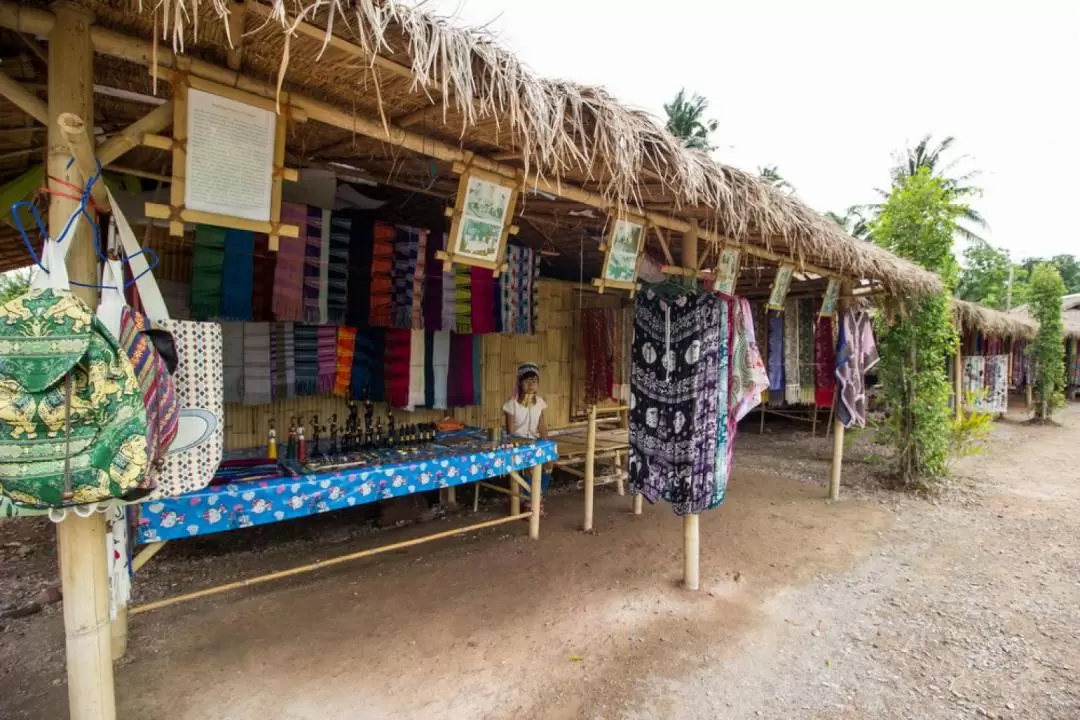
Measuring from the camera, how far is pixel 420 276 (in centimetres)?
417

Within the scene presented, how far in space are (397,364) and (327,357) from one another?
0.58 metres

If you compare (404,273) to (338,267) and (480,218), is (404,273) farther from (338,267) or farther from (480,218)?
(480,218)

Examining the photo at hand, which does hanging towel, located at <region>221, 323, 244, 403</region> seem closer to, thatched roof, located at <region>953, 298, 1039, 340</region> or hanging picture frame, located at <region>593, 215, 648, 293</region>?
hanging picture frame, located at <region>593, 215, 648, 293</region>

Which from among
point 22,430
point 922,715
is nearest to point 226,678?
point 22,430

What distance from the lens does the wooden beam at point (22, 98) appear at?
66.2 inches

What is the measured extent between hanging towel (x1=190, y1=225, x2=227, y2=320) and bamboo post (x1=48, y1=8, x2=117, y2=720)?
1543 millimetres

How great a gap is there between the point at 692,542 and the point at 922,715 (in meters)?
1.39

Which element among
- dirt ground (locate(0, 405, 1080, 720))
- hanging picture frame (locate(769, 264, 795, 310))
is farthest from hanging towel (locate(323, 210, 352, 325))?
hanging picture frame (locate(769, 264, 795, 310))

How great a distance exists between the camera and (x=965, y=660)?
9.21 feet

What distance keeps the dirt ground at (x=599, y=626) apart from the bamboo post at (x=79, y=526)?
0.56 metres

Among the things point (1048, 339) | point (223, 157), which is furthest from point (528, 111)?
point (1048, 339)

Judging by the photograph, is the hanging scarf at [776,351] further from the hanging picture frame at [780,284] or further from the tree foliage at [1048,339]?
the tree foliage at [1048,339]

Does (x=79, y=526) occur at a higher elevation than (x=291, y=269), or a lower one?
lower

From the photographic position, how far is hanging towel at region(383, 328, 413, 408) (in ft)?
14.6
